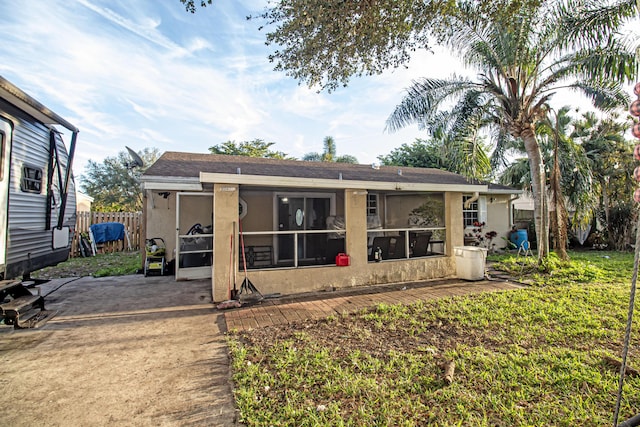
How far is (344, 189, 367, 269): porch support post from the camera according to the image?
717cm

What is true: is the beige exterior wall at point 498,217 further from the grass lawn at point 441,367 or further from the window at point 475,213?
the grass lawn at point 441,367

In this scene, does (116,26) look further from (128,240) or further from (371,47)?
(128,240)

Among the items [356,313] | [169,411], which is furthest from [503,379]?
[169,411]

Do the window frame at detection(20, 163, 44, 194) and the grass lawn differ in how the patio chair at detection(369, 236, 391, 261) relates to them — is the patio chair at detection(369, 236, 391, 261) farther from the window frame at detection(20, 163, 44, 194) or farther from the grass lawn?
the window frame at detection(20, 163, 44, 194)

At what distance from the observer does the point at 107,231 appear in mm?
12617

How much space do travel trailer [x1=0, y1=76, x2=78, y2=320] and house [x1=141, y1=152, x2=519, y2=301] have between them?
210 centimetres

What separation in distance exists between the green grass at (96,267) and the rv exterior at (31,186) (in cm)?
300

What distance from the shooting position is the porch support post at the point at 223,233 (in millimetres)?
5938

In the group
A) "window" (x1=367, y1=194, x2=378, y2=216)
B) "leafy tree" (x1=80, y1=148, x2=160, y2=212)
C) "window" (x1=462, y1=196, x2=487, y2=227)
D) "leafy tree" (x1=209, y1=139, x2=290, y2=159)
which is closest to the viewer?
"window" (x1=367, y1=194, x2=378, y2=216)

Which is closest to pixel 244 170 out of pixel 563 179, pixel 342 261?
pixel 342 261

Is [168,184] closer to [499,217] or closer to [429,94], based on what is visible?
[429,94]

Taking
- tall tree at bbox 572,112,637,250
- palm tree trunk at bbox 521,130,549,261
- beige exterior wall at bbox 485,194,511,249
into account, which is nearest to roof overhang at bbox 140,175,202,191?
palm tree trunk at bbox 521,130,549,261

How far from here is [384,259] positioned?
820 centimetres

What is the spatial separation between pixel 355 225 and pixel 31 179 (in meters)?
6.10
